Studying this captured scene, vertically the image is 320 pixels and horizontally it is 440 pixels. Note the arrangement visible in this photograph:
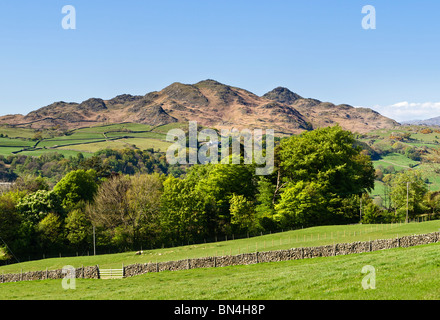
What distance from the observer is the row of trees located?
7662 centimetres

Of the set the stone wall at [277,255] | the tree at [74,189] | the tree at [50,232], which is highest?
the tree at [74,189]

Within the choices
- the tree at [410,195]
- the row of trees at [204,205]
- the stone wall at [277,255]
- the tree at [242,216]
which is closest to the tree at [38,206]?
the row of trees at [204,205]

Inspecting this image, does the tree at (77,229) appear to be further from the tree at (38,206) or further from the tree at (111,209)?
the tree at (38,206)

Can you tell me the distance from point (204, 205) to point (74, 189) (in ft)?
96.2

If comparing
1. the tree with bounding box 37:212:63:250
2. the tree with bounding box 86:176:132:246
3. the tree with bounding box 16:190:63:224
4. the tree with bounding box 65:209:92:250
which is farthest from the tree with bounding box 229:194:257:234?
the tree with bounding box 16:190:63:224

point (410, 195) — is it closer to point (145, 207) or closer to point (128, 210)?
point (145, 207)

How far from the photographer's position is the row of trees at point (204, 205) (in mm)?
76625

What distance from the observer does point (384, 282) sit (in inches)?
851

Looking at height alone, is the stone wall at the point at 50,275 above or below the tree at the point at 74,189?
below

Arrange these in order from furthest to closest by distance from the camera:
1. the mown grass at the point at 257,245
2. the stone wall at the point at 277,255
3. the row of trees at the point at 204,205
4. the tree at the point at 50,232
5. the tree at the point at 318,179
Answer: the tree at the point at 318,179 → the row of trees at the point at 204,205 → the tree at the point at 50,232 → the mown grass at the point at 257,245 → the stone wall at the point at 277,255

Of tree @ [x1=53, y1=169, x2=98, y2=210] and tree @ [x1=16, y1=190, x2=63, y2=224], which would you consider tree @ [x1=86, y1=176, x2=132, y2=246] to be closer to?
tree @ [x1=53, y1=169, x2=98, y2=210]

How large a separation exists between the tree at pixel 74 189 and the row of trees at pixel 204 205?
0.80ft

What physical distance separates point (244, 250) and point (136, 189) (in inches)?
1432

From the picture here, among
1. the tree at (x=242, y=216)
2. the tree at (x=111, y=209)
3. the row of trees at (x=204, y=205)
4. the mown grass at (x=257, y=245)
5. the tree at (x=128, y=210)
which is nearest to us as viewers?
the mown grass at (x=257, y=245)
